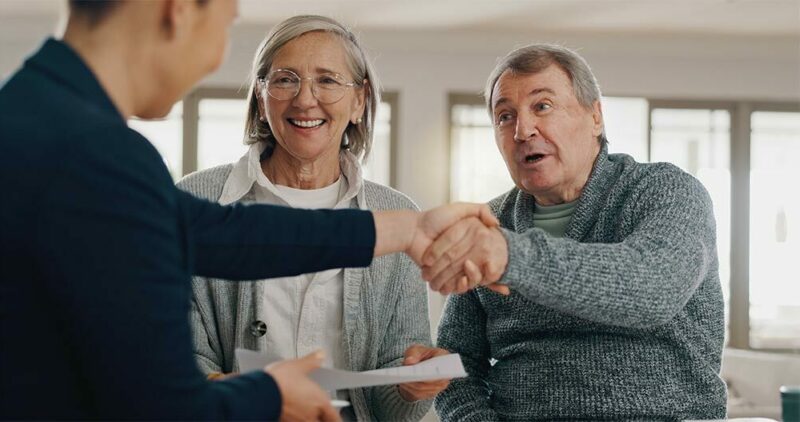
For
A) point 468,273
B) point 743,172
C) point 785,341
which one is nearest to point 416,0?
point 743,172

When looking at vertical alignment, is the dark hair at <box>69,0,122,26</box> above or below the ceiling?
below

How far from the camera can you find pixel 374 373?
4.84ft

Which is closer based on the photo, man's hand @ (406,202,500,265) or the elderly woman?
man's hand @ (406,202,500,265)

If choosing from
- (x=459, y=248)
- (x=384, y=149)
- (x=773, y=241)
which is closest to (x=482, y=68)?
(x=384, y=149)

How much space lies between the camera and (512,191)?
225 cm

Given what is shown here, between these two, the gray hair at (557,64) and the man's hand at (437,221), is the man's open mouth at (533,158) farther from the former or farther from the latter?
the man's hand at (437,221)

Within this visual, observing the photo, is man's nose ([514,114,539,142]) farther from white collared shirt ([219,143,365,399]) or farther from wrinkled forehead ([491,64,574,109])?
white collared shirt ([219,143,365,399])

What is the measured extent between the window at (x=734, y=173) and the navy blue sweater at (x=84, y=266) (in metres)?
7.61

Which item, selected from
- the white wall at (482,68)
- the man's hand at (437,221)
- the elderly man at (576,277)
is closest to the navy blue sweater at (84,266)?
the man's hand at (437,221)

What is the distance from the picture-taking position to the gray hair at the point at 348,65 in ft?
7.20

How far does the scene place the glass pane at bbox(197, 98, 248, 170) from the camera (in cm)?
834

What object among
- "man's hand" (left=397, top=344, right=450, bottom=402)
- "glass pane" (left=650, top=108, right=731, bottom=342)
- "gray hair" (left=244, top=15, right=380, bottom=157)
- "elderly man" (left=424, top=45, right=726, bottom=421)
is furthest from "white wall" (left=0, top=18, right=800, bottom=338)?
"man's hand" (left=397, top=344, right=450, bottom=402)

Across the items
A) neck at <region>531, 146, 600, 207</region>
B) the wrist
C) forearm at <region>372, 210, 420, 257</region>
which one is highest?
neck at <region>531, 146, 600, 207</region>

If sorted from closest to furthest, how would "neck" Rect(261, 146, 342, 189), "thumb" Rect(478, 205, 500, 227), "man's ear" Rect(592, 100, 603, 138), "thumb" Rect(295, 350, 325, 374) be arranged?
1. "thumb" Rect(295, 350, 325, 374)
2. "thumb" Rect(478, 205, 500, 227)
3. "man's ear" Rect(592, 100, 603, 138)
4. "neck" Rect(261, 146, 342, 189)
